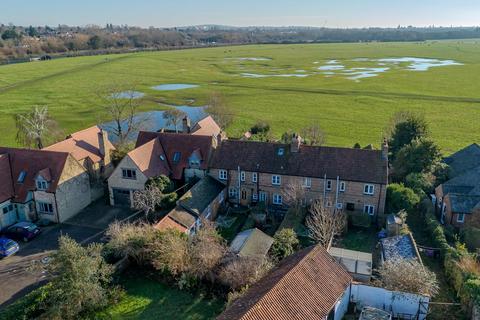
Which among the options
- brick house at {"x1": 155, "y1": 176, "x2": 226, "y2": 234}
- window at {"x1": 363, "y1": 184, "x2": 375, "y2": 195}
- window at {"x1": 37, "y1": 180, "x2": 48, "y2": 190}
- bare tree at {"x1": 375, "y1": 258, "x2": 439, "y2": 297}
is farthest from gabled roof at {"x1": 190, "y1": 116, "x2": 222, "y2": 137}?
bare tree at {"x1": 375, "y1": 258, "x2": 439, "y2": 297}

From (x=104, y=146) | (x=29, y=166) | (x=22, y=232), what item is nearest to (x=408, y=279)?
(x=22, y=232)

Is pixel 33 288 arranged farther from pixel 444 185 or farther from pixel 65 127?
pixel 65 127

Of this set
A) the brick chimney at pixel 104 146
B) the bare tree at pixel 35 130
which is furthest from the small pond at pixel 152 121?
the brick chimney at pixel 104 146

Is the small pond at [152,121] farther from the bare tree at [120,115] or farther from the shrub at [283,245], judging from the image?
the shrub at [283,245]

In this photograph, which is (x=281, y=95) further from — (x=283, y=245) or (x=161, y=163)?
(x=283, y=245)

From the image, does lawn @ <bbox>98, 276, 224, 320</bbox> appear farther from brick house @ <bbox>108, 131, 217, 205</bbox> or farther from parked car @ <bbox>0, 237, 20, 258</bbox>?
brick house @ <bbox>108, 131, 217, 205</bbox>
